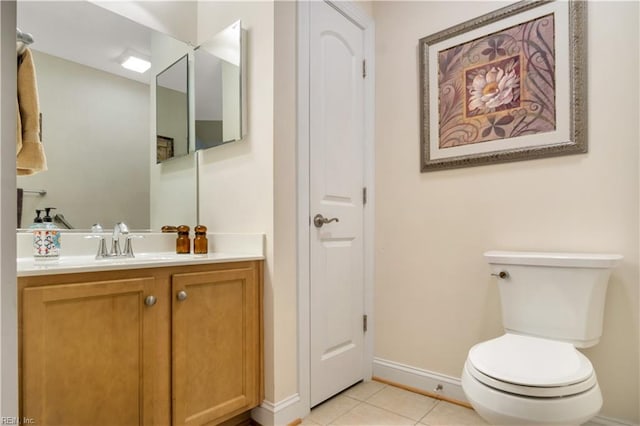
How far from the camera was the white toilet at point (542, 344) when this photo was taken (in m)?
1.08

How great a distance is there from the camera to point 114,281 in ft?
3.89

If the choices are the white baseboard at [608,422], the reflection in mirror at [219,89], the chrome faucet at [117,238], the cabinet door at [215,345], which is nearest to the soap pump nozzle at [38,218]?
the chrome faucet at [117,238]

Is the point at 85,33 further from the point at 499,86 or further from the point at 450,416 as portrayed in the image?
the point at 450,416

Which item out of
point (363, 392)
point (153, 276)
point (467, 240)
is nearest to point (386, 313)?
point (363, 392)

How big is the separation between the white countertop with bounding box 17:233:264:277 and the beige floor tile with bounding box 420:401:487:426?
1115mm

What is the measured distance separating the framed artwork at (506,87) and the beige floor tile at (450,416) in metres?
1.23

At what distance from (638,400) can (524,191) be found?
0.95 meters

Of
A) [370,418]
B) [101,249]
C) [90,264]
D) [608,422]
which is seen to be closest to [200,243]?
[101,249]

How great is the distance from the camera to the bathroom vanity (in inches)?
41.1

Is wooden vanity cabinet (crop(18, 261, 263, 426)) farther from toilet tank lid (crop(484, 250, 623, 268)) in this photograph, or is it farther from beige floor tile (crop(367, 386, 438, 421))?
toilet tank lid (crop(484, 250, 623, 268))

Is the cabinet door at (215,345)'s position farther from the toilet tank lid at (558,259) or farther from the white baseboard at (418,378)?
the toilet tank lid at (558,259)

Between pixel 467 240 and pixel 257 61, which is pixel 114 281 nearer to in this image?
pixel 257 61

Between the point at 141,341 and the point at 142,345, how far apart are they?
1 cm

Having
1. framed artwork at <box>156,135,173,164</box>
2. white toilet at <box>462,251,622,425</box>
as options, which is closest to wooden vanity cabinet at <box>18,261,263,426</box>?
framed artwork at <box>156,135,173,164</box>
